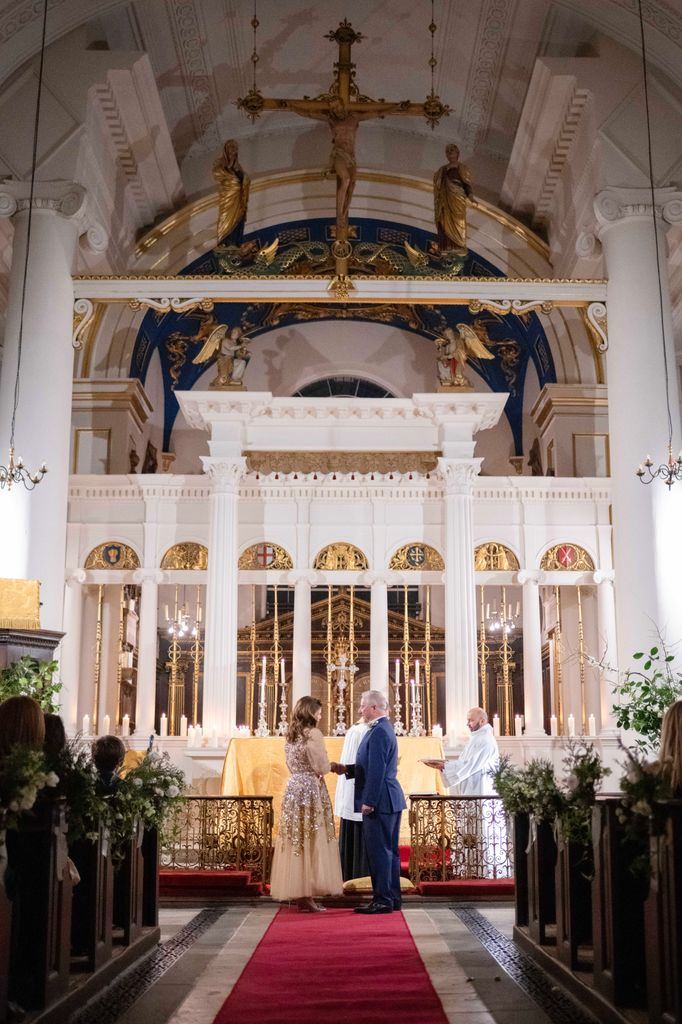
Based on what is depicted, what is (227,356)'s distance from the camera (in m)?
14.2

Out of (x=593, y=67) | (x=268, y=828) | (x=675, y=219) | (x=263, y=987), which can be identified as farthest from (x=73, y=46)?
(x=263, y=987)

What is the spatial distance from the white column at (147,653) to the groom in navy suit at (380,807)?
16.6ft

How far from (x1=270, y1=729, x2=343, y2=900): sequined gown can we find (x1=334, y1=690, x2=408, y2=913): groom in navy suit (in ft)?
0.72

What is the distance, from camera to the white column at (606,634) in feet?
43.4

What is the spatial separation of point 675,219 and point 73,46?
21.9 ft

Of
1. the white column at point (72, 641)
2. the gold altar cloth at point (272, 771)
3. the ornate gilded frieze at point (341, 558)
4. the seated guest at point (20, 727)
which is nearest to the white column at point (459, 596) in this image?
the ornate gilded frieze at point (341, 558)

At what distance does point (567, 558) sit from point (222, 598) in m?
4.07

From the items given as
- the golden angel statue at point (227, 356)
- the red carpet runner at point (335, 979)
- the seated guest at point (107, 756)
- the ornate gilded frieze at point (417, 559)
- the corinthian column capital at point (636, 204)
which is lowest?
the red carpet runner at point (335, 979)

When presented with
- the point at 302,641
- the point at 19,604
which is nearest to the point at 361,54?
the point at 302,641

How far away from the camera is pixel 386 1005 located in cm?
511

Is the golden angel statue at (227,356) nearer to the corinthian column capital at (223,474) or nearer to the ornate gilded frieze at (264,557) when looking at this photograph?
the corinthian column capital at (223,474)

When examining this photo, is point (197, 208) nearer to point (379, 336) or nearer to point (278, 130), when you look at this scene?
point (278, 130)

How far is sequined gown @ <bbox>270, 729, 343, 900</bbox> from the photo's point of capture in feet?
28.0

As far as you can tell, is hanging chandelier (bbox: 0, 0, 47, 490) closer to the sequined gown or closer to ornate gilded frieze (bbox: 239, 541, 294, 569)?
ornate gilded frieze (bbox: 239, 541, 294, 569)
